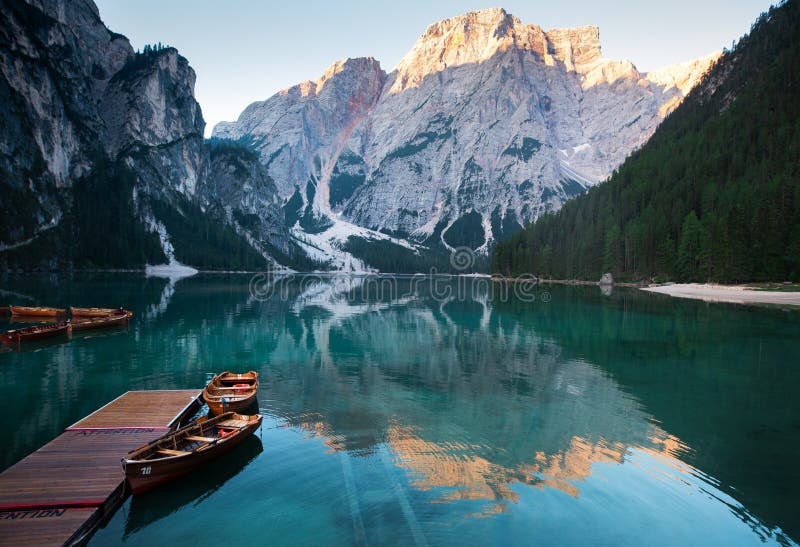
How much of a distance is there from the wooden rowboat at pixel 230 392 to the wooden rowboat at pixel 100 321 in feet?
105

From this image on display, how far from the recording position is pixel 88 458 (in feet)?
52.7

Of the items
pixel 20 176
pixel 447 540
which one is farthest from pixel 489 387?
pixel 20 176

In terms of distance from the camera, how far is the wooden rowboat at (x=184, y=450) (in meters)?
14.6

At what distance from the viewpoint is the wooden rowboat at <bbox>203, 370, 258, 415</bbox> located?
21.9 m

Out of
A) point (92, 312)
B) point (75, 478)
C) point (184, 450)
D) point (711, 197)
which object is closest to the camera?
point (75, 478)

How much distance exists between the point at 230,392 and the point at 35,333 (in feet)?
101

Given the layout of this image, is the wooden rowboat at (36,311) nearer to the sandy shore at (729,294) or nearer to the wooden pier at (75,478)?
the wooden pier at (75,478)

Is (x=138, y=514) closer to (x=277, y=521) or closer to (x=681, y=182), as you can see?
(x=277, y=521)

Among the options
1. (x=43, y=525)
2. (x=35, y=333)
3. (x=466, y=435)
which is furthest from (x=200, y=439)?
(x=35, y=333)

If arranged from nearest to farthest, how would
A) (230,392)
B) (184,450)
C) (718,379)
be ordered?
(184,450)
(230,392)
(718,379)

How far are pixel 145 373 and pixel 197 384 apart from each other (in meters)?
5.28

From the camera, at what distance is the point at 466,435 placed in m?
20.5

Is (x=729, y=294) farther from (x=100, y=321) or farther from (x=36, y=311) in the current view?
(x=36, y=311)

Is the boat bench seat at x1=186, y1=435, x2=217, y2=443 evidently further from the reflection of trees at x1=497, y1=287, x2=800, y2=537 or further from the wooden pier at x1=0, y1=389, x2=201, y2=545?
the reflection of trees at x1=497, y1=287, x2=800, y2=537
